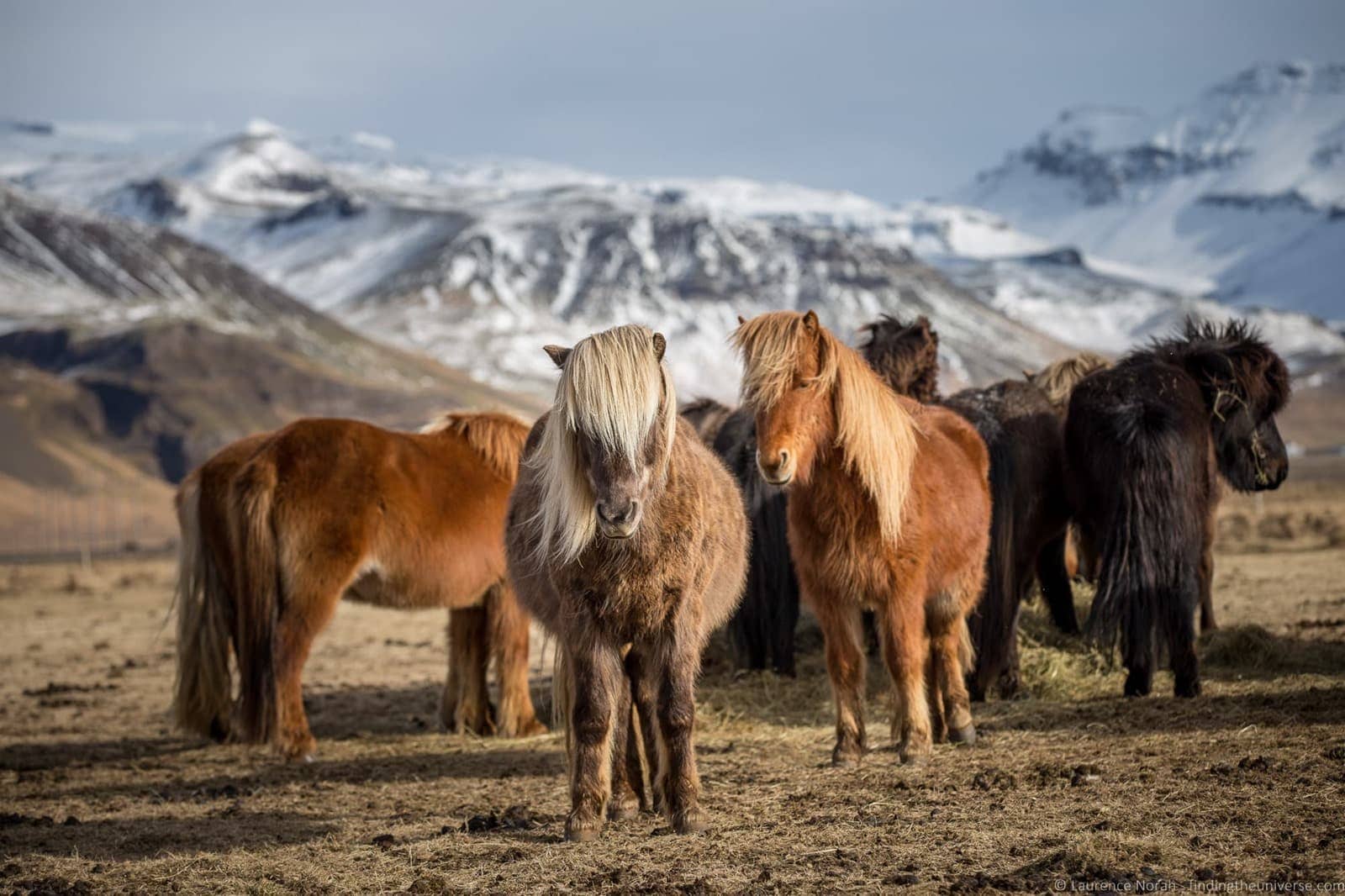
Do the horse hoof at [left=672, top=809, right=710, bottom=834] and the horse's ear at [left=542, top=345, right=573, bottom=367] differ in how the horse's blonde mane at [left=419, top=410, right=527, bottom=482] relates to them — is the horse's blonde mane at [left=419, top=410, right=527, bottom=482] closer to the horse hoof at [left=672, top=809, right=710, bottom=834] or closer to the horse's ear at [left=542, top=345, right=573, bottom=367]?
the horse's ear at [left=542, top=345, right=573, bottom=367]

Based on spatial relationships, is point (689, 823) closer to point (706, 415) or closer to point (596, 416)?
point (596, 416)

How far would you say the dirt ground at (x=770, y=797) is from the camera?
205 inches

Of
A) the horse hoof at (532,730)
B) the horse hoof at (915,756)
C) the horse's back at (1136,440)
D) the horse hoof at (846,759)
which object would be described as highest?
the horse's back at (1136,440)

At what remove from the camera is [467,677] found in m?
9.73

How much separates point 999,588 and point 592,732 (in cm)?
392

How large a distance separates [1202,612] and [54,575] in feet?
102

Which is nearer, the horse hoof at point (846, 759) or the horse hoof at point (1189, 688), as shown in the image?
the horse hoof at point (846, 759)

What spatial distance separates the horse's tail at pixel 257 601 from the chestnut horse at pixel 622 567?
346 centimetres

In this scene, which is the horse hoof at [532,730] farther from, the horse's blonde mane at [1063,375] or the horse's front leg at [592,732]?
the horse's blonde mane at [1063,375]

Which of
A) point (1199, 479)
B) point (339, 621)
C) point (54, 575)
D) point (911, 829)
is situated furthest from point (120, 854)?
point (54, 575)

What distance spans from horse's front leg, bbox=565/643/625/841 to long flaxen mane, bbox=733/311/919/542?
1636 mm

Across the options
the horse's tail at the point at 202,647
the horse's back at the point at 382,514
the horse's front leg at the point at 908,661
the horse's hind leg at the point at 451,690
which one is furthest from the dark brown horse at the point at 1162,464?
the horse's tail at the point at 202,647

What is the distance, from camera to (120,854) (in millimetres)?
6414

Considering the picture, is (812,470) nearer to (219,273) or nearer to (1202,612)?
(1202,612)
